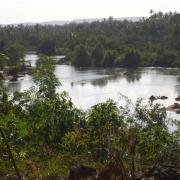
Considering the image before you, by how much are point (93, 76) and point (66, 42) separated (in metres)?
56.1

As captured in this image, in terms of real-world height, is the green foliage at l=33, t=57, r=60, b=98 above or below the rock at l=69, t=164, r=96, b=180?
below

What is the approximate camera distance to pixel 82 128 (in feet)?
51.0

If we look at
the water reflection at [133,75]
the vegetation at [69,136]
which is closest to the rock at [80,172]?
the vegetation at [69,136]

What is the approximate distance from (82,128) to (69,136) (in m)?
1.21

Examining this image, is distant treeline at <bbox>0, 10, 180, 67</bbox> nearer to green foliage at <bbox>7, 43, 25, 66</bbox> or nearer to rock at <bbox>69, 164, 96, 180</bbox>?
green foliage at <bbox>7, 43, 25, 66</bbox>

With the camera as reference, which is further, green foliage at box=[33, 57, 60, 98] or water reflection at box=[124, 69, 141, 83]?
water reflection at box=[124, 69, 141, 83]

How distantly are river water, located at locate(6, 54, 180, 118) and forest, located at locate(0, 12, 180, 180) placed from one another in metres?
5.14

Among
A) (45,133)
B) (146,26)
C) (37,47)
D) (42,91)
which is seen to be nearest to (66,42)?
(37,47)

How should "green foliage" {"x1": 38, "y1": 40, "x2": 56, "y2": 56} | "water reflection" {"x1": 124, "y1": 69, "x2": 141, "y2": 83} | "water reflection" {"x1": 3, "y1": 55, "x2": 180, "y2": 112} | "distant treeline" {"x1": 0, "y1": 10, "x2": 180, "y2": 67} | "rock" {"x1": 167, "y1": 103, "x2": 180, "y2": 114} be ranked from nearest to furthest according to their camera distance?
1. "rock" {"x1": 167, "y1": 103, "x2": 180, "y2": 114}
2. "water reflection" {"x1": 3, "y1": 55, "x2": 180, "y2": 112}
3. "water reflection" {"x1": 124, "y1": 69, "x2": 141, "y2": 83}
4. "distant treeline" {"x1": 0, "y1": 10, "x2": 180, "y2": 67}
5. "green foliage" {"x1": 38, "y1": 40, "x2": 56, "y2": 56}

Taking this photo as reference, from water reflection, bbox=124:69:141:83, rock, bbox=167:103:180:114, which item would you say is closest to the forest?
rock, bbox=167:103:180:114

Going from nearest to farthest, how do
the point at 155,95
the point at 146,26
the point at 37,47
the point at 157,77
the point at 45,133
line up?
1. the point at 45,133
2. the point at 155,95
3. the point at 157,77
4. the point at 146,26
5. the point at 37,47

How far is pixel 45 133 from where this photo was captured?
2262 centimetres

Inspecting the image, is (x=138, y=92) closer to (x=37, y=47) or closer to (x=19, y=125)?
(x=19, y=125)

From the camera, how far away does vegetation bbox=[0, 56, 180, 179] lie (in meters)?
9.93
